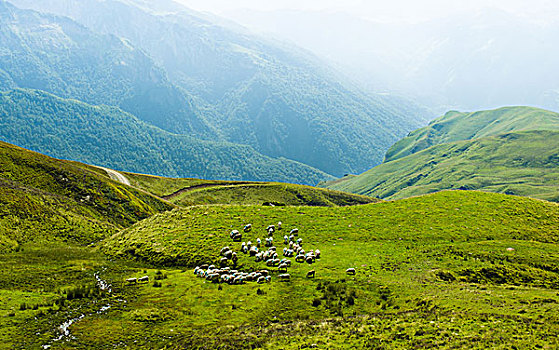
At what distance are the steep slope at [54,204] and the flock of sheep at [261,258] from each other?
27.8 m

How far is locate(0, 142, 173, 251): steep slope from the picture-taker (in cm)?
5288

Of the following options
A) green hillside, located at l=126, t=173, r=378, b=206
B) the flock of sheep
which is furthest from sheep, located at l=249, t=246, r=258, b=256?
green hillside, located at l=126, t=173, r=378, b=206

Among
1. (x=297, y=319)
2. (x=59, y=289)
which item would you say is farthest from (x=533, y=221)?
(x=59, y=289)

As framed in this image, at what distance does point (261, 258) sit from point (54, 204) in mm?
46779

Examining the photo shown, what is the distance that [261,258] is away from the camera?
39656 millimetres

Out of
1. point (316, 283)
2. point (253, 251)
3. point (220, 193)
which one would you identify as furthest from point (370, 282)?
point (220, 193)

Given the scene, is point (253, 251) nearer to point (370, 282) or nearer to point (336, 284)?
point (336, 284)

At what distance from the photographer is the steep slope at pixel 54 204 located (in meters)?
52.9

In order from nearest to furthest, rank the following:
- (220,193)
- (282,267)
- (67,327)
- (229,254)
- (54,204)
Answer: (67,327) → (282,267) → (229,254) → (54,204) → (220,193)

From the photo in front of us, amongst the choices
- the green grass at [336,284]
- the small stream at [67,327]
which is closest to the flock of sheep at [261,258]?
the green grass at [336,284]

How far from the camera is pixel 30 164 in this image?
8344cm

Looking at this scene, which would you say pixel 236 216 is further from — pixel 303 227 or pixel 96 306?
pixel 96 306

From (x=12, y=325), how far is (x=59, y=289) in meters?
7.21

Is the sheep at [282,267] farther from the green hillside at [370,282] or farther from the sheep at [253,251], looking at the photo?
the sheep at [253,251]
